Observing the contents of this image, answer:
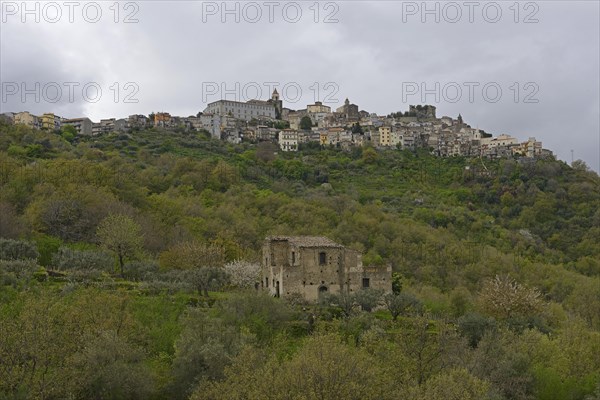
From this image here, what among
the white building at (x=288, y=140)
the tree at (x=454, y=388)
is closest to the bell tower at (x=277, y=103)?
the white building at (x=288, y=140)

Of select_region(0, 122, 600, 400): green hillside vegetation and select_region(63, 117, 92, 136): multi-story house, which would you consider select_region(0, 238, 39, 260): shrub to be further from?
select_region(63, 117, 92, 136): multi-story house

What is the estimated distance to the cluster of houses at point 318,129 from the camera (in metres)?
136

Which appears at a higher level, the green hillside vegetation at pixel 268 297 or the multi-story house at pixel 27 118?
the multi-story house at pixel 27 118

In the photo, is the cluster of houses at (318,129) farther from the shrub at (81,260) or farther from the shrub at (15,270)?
the shrub at (15,270)

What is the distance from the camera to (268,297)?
37.5 m

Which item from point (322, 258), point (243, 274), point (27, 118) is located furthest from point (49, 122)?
point (322, 258)

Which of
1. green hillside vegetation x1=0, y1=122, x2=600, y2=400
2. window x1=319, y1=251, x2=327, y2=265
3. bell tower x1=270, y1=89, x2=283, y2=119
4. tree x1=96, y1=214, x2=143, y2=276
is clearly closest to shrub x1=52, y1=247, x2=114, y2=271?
green hillside vegetation x1=0, y1=122, x2=600, y2=400

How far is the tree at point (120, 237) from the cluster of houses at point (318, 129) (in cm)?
8462

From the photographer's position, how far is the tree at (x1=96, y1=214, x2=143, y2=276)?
48.4m

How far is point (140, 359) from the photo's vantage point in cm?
2764

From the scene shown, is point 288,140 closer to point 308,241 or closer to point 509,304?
point 308,241

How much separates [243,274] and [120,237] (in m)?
8.99

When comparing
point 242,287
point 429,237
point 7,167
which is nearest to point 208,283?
point 242,287

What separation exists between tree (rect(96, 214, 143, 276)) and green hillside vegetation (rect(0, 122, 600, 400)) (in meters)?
0.16
